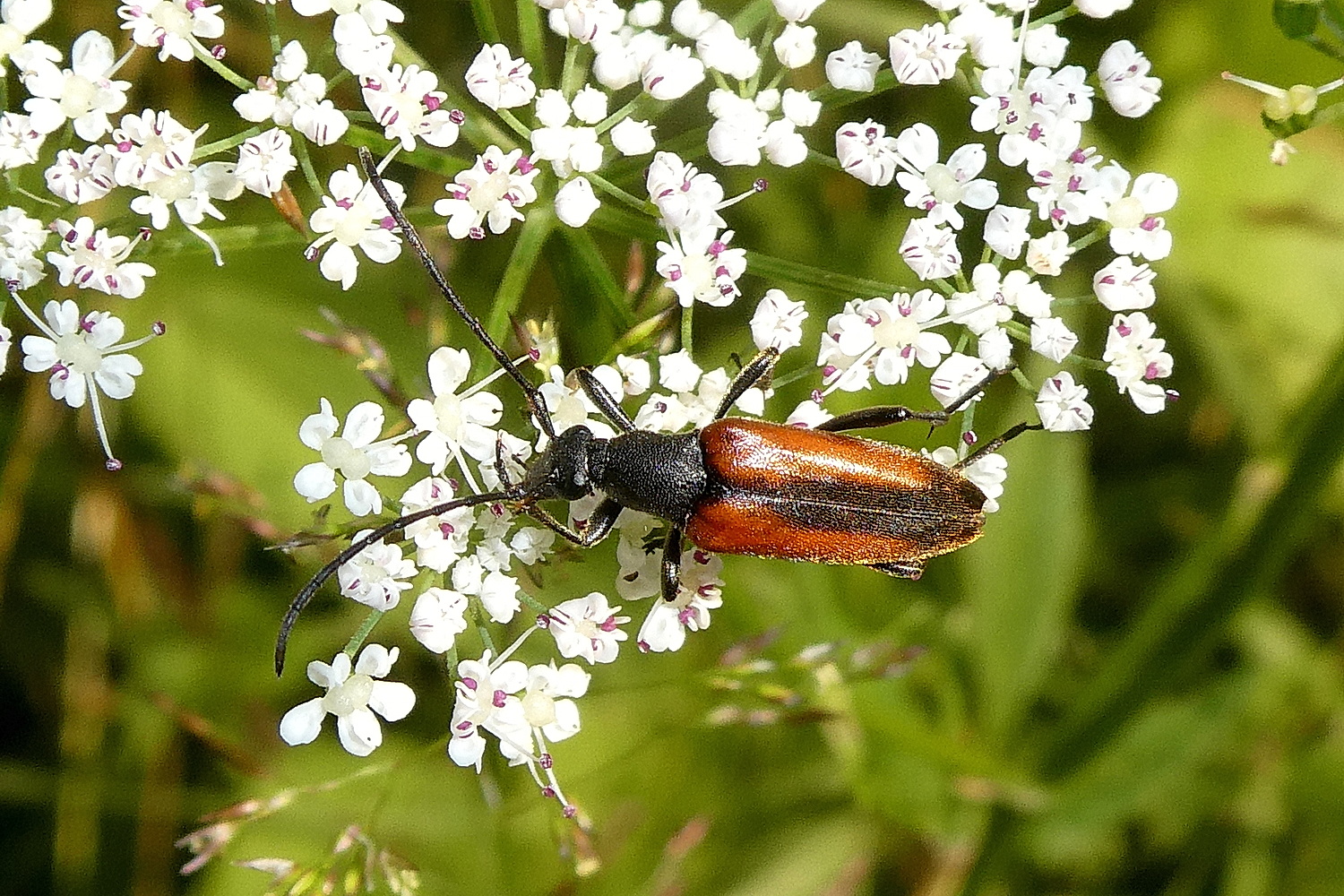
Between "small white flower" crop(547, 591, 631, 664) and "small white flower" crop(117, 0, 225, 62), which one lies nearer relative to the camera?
"small white flower" crop(547, 591, 631, 664)

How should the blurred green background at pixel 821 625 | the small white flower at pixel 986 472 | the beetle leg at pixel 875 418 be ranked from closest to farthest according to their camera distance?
the small white flower at pixel 986 472 → the beetle leg at pixel 875 418 → the blurred green background at pixel 821 625

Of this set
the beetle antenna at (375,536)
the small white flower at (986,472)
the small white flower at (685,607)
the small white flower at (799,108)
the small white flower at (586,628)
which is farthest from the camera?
the small white flower at (986,472)

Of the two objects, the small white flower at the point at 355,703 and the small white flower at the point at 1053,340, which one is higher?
the small white flower at the point at 1053,340

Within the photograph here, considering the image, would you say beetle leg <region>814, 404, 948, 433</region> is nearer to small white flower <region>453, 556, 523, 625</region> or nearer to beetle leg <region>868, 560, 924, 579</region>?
beetle leg <region>868, 560, 924, 579</region>

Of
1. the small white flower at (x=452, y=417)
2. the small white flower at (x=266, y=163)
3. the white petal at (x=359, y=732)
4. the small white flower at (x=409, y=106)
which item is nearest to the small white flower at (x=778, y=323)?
the small white flower at (x=452, y=417)

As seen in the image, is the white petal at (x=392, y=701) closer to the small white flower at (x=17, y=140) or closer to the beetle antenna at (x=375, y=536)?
the beetle antenna at (x=375, y=536)

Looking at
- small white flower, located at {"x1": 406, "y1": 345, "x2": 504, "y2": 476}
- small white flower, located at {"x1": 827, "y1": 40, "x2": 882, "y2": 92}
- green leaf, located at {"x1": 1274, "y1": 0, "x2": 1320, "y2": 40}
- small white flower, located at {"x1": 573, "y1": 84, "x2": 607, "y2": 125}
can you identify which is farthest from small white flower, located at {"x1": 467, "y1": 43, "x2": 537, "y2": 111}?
green leaf, located at {"x1": 1274, "y1": 0, "x2": 1320, "y2": 40}

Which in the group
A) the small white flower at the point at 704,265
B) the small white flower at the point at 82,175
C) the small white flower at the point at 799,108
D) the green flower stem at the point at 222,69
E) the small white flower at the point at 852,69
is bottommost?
the small white flower at the point at 704,265

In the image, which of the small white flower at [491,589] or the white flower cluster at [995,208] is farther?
the white flower cluster at [995,208]
